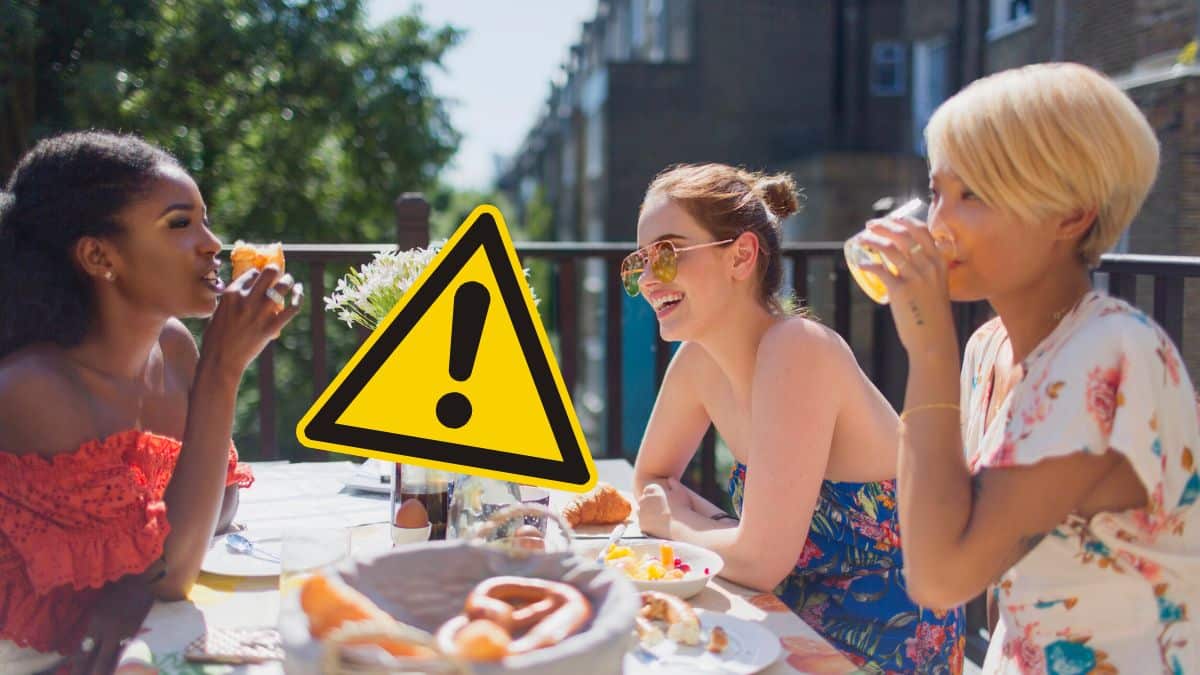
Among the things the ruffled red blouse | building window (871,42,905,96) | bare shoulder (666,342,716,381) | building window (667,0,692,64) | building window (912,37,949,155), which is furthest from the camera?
building window (871,42,905,96)

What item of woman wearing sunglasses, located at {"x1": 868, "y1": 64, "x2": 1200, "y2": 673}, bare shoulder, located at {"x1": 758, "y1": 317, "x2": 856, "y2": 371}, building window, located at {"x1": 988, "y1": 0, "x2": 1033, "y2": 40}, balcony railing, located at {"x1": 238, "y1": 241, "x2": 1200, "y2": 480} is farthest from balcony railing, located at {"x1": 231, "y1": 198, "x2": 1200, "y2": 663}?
building window, located at {"x1": 988, "y1": 0, "x2": 1033, "y2": 40}

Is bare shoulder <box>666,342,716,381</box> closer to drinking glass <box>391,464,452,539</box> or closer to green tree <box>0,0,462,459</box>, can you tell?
drinking glass <box>391,464,452,539</box>

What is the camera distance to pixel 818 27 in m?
20.6

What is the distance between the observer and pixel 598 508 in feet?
6.84

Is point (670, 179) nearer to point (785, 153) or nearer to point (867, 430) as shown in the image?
point (867, 430)

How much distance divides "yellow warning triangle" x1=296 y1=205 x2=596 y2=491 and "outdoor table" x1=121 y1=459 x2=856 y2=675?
20 cm

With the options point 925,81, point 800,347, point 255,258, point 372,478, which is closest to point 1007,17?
point 925,81

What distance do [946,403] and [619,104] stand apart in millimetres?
19182

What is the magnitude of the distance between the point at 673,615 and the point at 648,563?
0.24 m

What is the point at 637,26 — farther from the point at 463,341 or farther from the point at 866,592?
the point at 463,341

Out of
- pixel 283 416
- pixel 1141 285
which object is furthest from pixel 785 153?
pixel 283 416

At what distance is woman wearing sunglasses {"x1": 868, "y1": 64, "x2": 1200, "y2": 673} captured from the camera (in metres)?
1.34

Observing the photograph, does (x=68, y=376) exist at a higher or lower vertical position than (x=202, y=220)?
lower

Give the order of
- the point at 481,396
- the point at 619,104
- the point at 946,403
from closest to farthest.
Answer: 1. the point at 946,403
2. the point at 481,396
3. the point at 619,104
